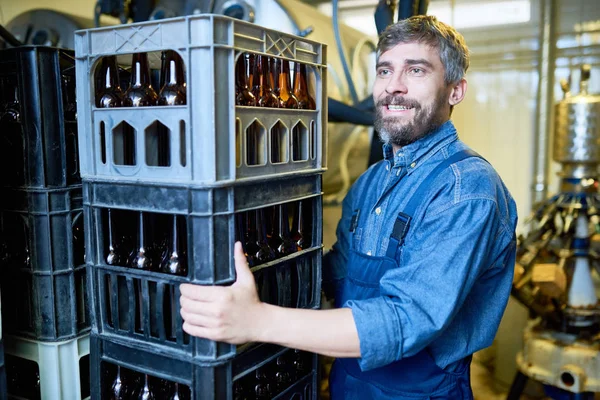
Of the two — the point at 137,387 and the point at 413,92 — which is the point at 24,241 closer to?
the point at 137,387

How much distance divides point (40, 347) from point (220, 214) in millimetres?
781

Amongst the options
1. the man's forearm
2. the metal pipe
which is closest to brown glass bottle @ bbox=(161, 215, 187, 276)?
the man's forearm

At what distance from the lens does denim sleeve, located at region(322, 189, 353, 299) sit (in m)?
1.84

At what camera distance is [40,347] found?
1521mm

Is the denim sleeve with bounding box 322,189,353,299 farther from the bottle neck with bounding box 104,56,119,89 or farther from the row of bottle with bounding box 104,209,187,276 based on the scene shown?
the bottle neck with bounding box 104,56,119,89

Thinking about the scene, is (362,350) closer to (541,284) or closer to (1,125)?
(1,125)

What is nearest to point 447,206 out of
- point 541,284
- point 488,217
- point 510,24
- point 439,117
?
point 488,217

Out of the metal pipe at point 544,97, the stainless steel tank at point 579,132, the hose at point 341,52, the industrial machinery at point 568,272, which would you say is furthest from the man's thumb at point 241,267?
the metal pipe at point 544,97

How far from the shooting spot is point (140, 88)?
131 centimetres

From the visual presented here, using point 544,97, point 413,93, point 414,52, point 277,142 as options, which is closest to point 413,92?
point 413,93

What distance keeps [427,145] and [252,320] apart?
0.77 metres

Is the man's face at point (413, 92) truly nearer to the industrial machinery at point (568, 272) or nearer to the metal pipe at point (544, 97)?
the industrial machinery at point (568, 272)

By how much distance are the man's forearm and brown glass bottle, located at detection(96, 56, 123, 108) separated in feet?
2.07

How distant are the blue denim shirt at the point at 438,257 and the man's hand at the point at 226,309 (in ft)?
0.77
